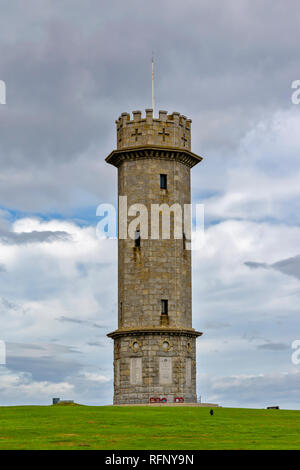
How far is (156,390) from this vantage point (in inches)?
2744

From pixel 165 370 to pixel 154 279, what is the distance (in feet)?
26.9

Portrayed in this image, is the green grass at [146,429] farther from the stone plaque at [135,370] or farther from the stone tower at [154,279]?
the stone tower at [154,279]

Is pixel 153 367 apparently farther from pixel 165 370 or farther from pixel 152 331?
pixel 152 331

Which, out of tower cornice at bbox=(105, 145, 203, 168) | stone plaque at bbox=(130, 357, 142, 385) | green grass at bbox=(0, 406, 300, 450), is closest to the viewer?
green grass at bbox=(0, 406, 300, 450)

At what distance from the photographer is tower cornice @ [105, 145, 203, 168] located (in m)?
72.7

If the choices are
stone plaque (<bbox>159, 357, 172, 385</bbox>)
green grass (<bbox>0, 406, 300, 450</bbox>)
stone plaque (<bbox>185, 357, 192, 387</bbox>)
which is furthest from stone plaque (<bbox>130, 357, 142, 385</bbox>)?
green grass (<bbox>0, 406, 300, 450</bbox>)

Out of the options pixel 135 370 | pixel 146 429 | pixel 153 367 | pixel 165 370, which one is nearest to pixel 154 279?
pixel 153 367

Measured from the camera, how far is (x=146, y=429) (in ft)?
142

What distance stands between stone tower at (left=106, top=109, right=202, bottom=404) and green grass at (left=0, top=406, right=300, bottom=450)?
12.0 m

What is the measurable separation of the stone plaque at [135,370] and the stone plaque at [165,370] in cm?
187

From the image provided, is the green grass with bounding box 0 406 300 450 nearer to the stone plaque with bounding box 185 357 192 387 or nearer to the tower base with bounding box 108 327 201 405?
the tower base with bounding box 108 327 201 405

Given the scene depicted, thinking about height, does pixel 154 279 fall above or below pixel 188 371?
above
